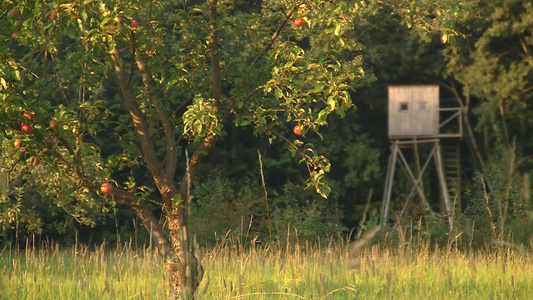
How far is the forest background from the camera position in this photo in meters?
6.38

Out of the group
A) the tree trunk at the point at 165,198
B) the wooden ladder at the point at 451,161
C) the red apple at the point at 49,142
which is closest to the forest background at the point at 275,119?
the red apple at the point at 49,142

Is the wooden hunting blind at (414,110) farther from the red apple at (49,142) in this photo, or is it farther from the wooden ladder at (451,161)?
the red apple at (49,142)

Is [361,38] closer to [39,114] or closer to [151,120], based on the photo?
[151,120]

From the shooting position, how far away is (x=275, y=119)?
7.12m

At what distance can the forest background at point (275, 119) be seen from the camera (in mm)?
6379

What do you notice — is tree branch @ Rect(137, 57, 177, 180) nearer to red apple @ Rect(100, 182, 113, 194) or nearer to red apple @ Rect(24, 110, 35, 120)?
red apple @ Rect(100, 182, 113, 194)

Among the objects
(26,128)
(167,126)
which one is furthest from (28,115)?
(167,126)

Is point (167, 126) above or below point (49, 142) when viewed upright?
above

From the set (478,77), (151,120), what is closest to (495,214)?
(478,77)

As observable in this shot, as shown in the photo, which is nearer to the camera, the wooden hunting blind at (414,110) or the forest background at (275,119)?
the forest background at (275,119)

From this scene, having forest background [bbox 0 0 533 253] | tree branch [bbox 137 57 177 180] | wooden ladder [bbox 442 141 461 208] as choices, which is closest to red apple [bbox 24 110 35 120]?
forest background [bbox 0 0 533 253]

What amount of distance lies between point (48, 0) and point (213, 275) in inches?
161

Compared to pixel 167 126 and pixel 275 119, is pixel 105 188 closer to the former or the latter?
pixel 167 126

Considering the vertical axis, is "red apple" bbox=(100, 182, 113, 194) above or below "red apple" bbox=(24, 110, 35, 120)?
below
